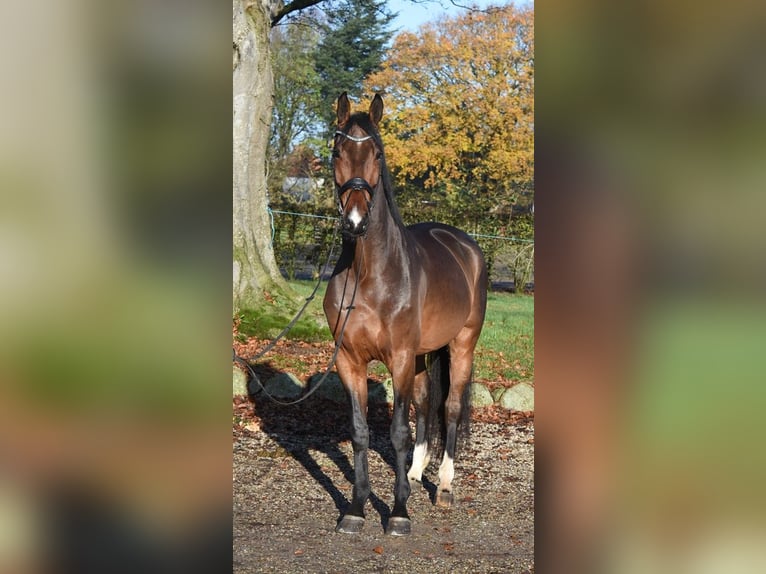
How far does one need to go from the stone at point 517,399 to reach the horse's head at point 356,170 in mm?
4689

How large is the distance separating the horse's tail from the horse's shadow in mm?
421

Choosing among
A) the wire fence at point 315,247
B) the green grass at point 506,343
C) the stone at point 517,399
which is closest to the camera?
the stone at point 517,399

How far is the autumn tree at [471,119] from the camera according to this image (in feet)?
65.4

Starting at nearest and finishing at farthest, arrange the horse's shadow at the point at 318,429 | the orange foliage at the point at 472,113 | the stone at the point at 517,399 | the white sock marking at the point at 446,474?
the white sock marking at the point at 446,474
the horse's shadow at the point at 318,429
the stone at the point at 517,399
the orange foliage at the point at 472,113

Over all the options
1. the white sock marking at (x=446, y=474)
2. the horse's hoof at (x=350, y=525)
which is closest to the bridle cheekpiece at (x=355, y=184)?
the horse's hoof at (x=350, y=525)

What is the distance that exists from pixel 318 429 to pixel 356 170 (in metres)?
3.97

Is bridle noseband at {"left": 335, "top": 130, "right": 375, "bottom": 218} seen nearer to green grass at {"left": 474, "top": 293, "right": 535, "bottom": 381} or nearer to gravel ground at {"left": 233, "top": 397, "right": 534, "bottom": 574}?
gravel ground at {"left": 233, "top": 397, "right": 534, "bottom": 574}

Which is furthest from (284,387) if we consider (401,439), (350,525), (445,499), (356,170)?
(356,170)

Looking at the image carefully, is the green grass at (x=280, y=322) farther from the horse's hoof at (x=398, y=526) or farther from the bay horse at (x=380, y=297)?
the horse's hoof at (x=398, y=526)
